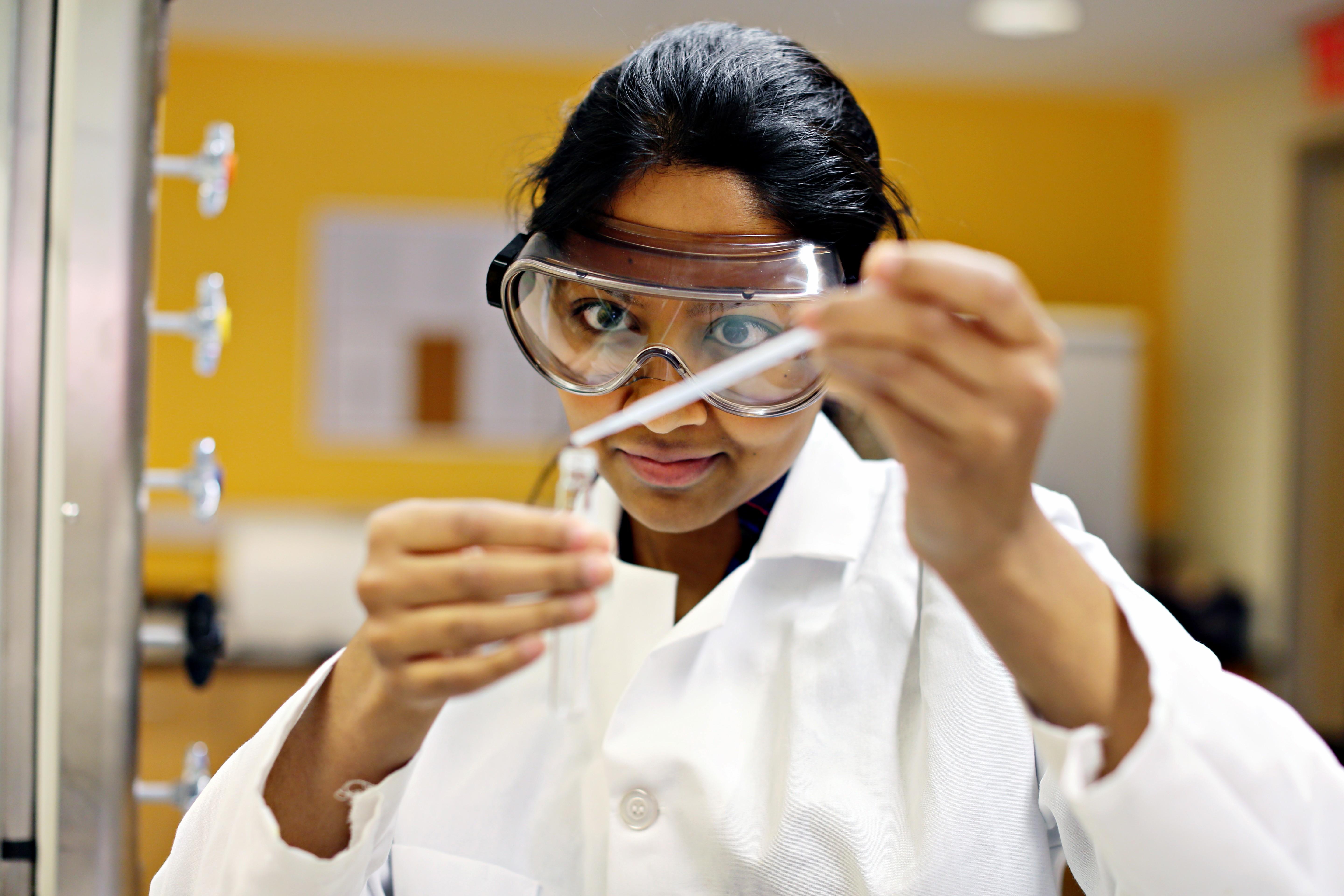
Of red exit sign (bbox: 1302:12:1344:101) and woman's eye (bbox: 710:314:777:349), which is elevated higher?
red exit sign (bbox: 1302:12:1344:101)

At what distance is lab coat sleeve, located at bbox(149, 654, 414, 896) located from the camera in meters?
0.89

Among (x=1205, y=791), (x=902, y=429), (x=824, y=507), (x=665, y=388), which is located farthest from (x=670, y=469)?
(x=1205, y=791)

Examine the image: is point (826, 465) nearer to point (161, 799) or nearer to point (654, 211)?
point (654, 211)

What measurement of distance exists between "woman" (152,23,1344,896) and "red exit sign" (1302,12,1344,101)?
158 inches

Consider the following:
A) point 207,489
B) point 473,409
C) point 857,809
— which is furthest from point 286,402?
point 857,809

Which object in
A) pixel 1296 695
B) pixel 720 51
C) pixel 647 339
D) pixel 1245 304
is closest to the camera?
pixel 647 339

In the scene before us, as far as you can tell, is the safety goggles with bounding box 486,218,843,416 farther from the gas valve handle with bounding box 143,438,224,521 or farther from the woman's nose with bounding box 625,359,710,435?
the gas valve handle with bounding box 143,438,224,521

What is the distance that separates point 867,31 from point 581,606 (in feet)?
14.6

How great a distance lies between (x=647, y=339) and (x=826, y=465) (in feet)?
1.08

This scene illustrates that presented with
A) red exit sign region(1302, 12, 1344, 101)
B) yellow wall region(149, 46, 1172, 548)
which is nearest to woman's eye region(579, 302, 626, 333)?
yellow wall region(149, 46, 1172, 548)

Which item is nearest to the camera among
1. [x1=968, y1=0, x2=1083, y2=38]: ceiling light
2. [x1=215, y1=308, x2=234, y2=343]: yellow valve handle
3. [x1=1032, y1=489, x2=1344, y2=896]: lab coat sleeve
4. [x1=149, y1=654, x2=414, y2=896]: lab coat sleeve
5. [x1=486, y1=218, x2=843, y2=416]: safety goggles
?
[x1=1032, y1=489, x2=1344, y2=896]: lab coat sleeve

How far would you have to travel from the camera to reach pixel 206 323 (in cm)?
127

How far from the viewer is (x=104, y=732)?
110cm

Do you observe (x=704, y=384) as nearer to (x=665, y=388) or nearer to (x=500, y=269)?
(x=665, y=388)
